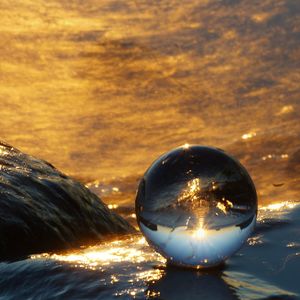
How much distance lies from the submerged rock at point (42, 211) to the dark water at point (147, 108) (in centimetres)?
19

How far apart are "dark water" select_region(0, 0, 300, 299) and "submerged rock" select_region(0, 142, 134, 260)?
19 centimetres

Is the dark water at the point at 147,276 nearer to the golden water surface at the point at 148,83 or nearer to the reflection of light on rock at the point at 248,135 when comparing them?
the golden water surface at the point at 148,83

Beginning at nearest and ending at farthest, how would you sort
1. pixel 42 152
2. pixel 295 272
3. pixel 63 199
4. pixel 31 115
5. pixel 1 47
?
pixel 295 272 < pixel 63 199 < pixel 42 152 < pixel 31 115 < pixel 1 47

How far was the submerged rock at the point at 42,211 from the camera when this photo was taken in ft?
9.55

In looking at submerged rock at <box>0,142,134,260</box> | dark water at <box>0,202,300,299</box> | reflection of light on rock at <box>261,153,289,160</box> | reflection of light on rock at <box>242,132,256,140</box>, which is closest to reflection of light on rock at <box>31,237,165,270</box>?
dark water at <box>0,202,300,299</box>

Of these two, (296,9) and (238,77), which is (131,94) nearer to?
(238,77)

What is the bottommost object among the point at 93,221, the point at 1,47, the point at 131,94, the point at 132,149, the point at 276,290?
the point at 276,290

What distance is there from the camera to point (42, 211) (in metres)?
3.12

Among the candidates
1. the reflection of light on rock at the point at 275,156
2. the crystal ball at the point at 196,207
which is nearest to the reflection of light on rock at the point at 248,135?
the reflection of light on rock at the point at 275,156

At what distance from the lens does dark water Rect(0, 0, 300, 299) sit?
2430 mm

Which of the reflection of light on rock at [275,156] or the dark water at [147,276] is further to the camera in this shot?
the reflection of light on rock at [275,156]

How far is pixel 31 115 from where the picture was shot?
885 cm

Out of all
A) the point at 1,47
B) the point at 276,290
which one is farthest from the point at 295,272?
the point at 1,47

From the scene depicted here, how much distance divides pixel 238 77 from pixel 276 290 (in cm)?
769
